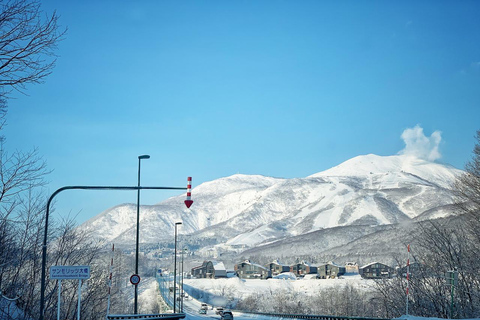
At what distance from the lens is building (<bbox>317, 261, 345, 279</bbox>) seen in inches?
6056

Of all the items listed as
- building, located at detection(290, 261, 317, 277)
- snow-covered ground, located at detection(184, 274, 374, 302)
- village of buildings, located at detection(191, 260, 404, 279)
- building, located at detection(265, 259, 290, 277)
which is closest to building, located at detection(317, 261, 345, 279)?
village of buildings, located at detection(191, 260, 404, 279)

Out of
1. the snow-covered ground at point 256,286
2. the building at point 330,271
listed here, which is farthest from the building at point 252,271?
the building at point 330,271

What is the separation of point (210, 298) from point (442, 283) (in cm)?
8786

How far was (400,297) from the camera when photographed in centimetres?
3594

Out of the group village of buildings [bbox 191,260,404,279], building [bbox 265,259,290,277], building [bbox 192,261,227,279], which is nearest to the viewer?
village of buildings [bbox 191,260,404,279]

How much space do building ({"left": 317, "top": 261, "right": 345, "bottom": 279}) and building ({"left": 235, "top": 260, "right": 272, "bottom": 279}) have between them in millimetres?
16110

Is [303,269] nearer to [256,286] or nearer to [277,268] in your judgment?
[277,268]

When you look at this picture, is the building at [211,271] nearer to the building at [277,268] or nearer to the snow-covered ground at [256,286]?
the snow-covered ground at [256,286]

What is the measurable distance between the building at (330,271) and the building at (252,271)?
16.1 m

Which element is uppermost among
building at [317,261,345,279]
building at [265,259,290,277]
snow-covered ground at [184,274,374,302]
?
building at [265,259,290,277]

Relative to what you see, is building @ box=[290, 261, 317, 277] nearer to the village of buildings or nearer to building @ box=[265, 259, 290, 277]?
the village of buildings

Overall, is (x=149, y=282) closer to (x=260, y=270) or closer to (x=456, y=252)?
(x=260, y=270)

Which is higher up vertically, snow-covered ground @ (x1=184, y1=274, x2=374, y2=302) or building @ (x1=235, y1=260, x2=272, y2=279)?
building @ (x1=235, y1=260, x2=272, y2=279)

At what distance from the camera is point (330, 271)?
15662 centimetres
